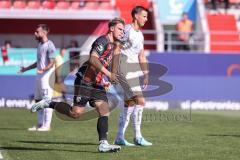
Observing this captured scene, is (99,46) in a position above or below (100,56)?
above

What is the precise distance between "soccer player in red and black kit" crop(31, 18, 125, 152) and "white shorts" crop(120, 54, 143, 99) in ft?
3.91

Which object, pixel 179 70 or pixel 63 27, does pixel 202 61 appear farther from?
pixel 63 27

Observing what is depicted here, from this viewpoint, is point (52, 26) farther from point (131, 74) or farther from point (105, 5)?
point (131, 74)

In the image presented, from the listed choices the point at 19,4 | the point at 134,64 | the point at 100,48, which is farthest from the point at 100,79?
the point at 19,4

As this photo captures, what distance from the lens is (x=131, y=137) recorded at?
45.1 feet

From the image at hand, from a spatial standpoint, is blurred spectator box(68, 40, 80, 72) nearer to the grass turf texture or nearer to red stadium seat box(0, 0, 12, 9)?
the grass turf texture

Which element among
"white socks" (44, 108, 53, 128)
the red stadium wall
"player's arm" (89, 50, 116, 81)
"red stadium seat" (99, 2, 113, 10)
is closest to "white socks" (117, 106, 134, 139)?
"player's arm" (89, 50, 116, 81)

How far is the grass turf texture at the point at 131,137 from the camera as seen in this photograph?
10.6 m

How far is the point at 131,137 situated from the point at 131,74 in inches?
71.9

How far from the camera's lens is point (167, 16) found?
101 feet

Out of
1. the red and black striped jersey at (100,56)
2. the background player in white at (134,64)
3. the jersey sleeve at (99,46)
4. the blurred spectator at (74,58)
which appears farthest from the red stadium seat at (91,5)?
the jersey sleeve at (99,46)

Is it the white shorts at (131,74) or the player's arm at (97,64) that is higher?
the player's arm at (97,64)

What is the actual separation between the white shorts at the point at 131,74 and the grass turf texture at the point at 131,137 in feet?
3.30

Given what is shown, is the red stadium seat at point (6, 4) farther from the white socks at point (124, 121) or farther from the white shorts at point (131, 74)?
the white socks at point (124, 121)
